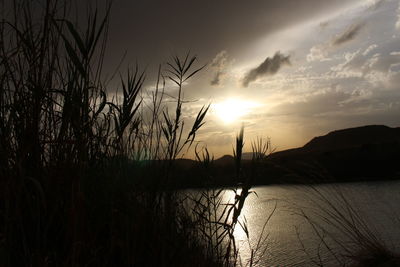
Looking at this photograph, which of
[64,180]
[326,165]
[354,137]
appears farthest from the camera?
[354,137]

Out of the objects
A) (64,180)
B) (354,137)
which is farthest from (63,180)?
(354,137)

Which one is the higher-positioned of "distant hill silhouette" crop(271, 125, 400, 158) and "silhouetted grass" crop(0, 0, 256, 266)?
"distant hill silhouette" crop(271, 125, 400, 158)

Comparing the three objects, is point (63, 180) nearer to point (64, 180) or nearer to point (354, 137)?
point (64, 180)

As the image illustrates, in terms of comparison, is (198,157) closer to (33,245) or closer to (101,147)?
(101,147)

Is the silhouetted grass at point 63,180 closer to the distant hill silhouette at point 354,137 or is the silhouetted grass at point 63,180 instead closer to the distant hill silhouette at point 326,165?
the distant hill silhouette at point 326,165

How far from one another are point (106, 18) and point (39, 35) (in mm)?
410

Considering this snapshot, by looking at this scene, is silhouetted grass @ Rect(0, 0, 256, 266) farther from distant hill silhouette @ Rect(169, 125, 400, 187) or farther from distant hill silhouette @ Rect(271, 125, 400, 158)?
distant hill silhouette @ Rect(271, 125, 400, 158)

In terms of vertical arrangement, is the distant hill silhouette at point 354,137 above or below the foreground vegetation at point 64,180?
above

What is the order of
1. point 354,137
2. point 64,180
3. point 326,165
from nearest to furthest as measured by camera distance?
point 64,180 → point 326,165 → point 354,137

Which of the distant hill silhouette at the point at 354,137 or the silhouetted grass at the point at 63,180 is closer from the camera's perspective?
the silhouetted grass at the point at 63,180

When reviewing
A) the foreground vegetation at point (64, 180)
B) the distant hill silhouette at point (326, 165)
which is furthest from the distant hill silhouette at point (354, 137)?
the foreground vegetation at point (64, 180)

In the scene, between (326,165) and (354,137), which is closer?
(326,165)

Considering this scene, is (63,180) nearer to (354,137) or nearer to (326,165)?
(326,165)

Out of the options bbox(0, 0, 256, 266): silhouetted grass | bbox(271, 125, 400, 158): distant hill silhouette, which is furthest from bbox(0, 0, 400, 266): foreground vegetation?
bbox(271, 125, 400, 158): distant hill silhouette
